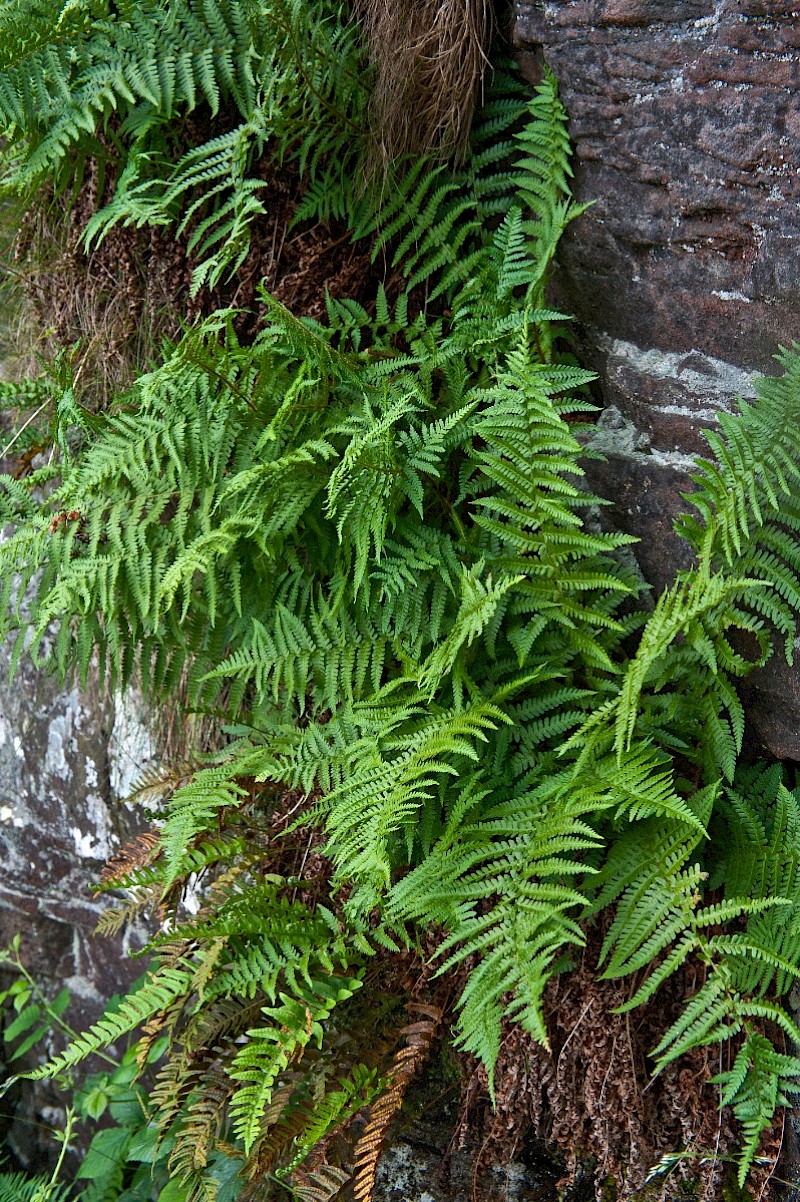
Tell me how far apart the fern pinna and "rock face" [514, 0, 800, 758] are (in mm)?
100

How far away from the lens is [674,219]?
7.94ft

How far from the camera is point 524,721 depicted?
2594 millimetres

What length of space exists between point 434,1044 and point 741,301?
2148 mm

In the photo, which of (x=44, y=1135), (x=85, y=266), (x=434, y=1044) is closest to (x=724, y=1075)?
(x=434, y=1044)

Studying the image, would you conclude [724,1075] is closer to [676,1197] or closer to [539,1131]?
[676,1197]

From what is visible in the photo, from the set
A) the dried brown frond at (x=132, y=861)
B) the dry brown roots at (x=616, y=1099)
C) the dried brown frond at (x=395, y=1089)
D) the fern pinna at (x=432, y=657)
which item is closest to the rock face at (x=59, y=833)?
the dried brown frond at (x=132, y=861)

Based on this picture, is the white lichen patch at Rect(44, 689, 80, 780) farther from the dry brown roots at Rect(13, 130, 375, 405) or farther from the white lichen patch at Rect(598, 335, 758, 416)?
the white lichen patch at Rect(598, 335, 758, 416)

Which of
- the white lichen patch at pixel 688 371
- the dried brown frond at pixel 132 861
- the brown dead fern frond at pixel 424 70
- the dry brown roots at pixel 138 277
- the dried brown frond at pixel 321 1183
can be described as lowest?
the dried brown frond at pixel 321 1183

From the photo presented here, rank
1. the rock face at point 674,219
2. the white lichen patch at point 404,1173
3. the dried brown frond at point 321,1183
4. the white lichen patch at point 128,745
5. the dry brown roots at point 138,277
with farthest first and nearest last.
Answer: the white lichen patch at point 128,745 < the dry brown roots at point 138,277 < the white lichen patch at point 404,1173 < the dried brown frond at point 321,1183 < the rock face at point 674,219

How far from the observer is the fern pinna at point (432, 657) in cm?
227

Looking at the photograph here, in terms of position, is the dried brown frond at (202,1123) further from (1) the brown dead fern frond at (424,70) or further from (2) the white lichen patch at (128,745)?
(1) the brown dead fern frond at (424,70)

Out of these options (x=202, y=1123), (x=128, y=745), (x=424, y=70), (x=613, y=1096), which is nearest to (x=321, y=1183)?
(x=202, y=1123)

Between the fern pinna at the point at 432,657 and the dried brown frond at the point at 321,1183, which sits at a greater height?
the fern pinna at the point at 432,657

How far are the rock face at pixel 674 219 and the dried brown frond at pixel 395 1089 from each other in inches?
46.8
